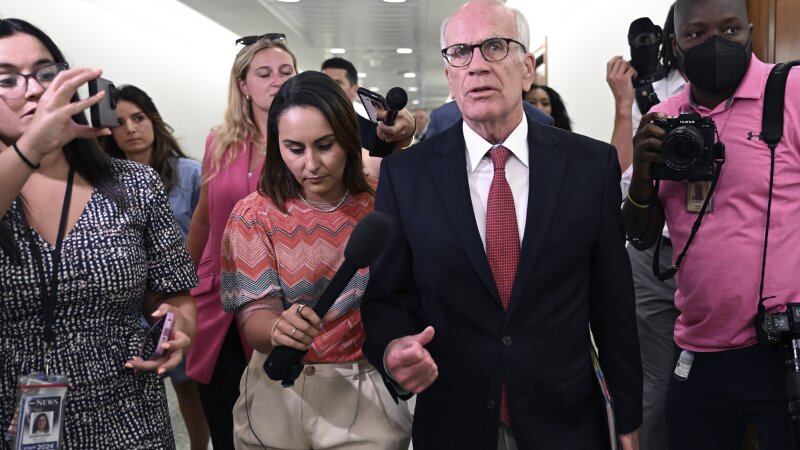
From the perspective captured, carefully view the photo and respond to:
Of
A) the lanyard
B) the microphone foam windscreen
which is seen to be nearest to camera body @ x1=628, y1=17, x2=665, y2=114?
the microphone foam windscreen

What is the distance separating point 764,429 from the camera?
189 centimetres

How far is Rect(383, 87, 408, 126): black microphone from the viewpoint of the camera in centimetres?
229

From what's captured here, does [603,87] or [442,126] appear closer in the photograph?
[442,126]

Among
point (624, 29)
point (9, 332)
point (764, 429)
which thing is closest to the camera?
point (9, 332)

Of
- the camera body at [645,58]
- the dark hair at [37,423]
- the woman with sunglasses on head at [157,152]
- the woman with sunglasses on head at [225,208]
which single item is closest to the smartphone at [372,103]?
the woman with sunglasses on head at [225,208]

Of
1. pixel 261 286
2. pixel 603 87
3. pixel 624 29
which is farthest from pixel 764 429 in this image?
pixel 603 87

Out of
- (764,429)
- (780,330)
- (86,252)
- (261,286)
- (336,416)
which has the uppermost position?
(86,252)

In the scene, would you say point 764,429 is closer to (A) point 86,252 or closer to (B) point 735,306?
(B) point 735,306

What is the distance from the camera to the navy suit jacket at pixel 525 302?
5.34 ft

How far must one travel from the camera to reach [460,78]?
178 cm

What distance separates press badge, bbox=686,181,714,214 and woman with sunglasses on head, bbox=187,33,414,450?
35.1 inches

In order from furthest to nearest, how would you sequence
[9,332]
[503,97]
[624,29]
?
[624,29]
[503,97]
[9,332]

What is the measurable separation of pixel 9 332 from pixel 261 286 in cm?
56

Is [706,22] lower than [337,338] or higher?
higher
